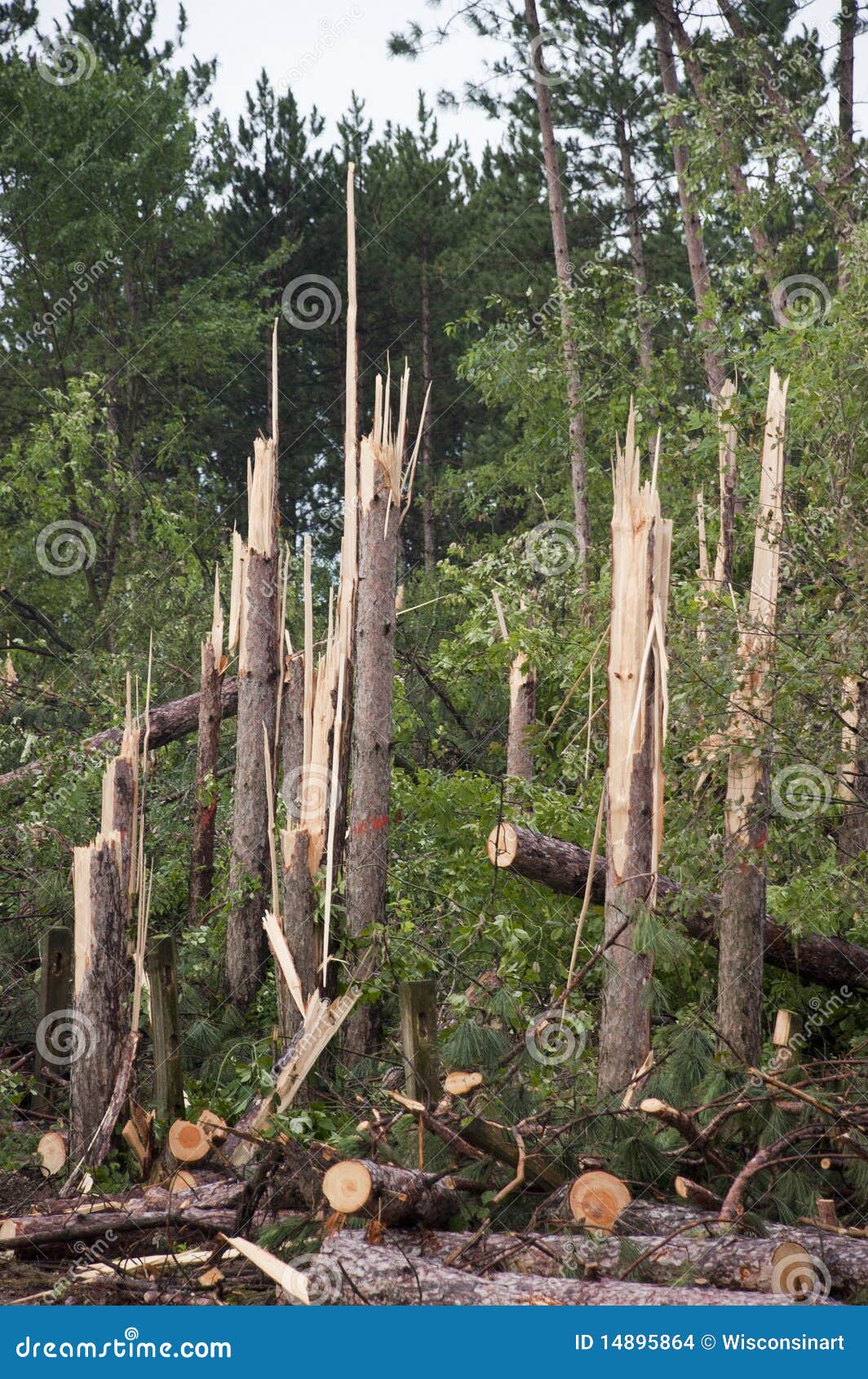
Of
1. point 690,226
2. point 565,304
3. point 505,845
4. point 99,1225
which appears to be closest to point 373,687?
point 505,845

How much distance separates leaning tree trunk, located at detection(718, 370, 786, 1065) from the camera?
19.6ft

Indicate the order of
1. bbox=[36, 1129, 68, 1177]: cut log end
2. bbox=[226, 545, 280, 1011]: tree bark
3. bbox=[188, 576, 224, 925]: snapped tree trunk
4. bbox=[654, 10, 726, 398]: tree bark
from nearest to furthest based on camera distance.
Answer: bbox=[36, 1129, 68, 1177]: cut log end, bbox=[226, 545, 280, 1011]: tree bark, bbox=[188, 576, 224, 925]: snapped tree trunk, bbox=[654, 10, 726, 398]: tree bark

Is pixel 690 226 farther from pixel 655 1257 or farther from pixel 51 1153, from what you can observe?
pixel 655 1257

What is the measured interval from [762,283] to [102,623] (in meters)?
9.77

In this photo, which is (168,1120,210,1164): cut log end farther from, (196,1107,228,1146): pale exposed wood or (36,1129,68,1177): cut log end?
(36,1129,68,1177): cut log end

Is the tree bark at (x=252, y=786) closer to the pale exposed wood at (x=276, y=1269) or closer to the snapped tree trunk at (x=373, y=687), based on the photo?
the snapped tree trunk at (x=373, y=687)

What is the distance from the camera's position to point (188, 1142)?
16.7 ft

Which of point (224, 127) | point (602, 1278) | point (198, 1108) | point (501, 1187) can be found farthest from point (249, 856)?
point (224, 127)

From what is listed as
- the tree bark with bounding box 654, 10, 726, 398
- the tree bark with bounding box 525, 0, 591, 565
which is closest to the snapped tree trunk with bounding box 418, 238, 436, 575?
the tree bark with bounding box 525, 0, 591, 565

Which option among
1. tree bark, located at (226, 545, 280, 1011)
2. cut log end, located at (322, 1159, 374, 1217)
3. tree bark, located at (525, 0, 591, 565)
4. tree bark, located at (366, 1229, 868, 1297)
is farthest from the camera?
tree bark, located at (525, 0, 591, 565)

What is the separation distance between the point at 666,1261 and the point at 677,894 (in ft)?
8.76

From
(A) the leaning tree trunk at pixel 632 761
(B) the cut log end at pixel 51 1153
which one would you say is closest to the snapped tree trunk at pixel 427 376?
(A) the leaning tree trunk at pixel 632 761

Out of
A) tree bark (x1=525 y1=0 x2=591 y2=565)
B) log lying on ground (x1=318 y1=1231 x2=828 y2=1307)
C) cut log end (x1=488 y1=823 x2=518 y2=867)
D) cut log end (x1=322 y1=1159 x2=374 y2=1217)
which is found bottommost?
log lying on ground (x1=318 y1=1231 x2=828 y2=1307)

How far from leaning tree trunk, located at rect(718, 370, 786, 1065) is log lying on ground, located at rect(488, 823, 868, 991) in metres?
0.18
